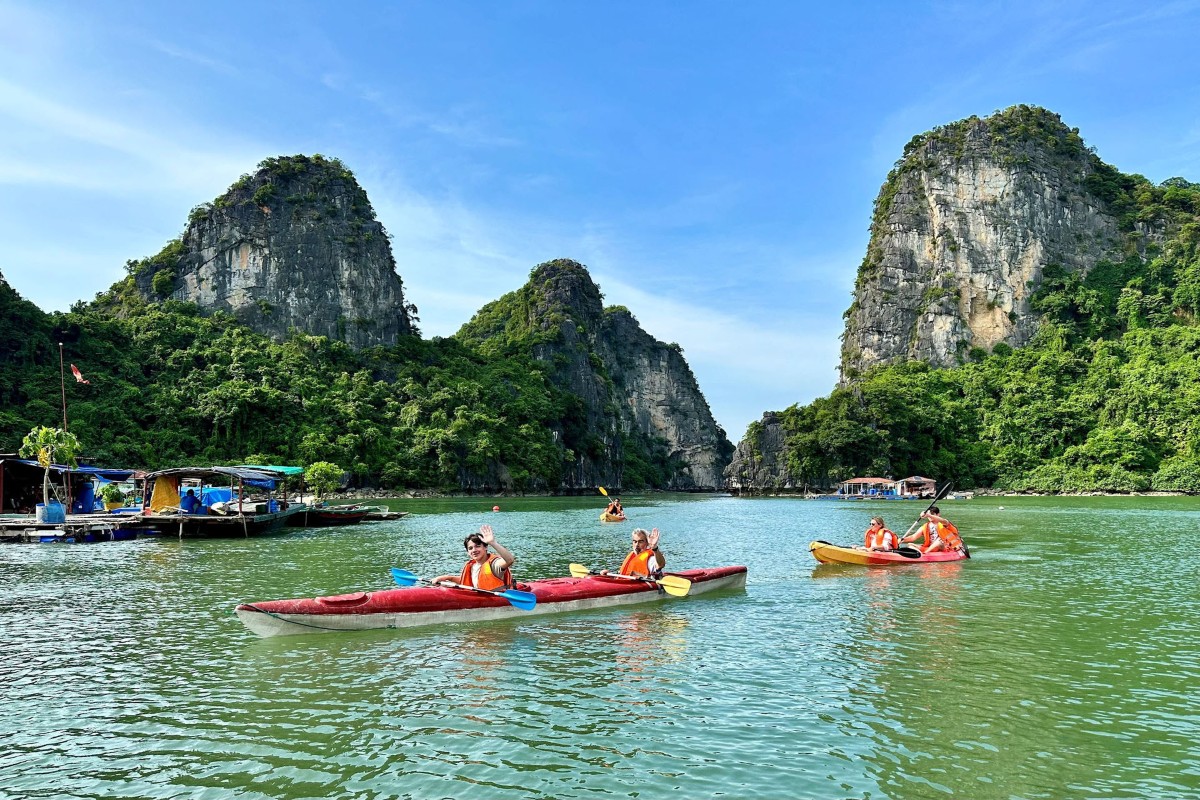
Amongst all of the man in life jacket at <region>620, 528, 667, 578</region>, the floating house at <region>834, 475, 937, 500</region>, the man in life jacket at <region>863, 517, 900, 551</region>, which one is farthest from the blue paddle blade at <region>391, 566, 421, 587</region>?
the floating house at <region>834, 475, 937, 500</region>

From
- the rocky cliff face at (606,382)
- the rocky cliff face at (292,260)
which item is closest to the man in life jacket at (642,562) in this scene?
the rocky cliff face at (606,382)

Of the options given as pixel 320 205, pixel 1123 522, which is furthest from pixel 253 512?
pixel 320 205

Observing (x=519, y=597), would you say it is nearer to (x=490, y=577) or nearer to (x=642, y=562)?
(x=490, y=577)

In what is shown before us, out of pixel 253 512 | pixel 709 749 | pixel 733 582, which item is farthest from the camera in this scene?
pixel 253 512

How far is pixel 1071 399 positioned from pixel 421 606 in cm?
8584

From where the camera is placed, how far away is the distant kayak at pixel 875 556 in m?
20.2

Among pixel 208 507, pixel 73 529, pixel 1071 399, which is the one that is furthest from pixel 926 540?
pixel 1071 399

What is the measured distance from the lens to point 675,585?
14922 millimetres

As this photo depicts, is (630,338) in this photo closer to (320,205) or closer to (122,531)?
(320,205)

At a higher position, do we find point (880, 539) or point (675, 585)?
point (880, 539)

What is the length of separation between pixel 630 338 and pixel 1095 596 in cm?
15037

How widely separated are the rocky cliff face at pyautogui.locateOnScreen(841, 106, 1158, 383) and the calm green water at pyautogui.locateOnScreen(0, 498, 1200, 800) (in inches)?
3691

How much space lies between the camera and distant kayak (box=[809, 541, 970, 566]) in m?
20.2

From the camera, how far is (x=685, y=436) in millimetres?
163750
